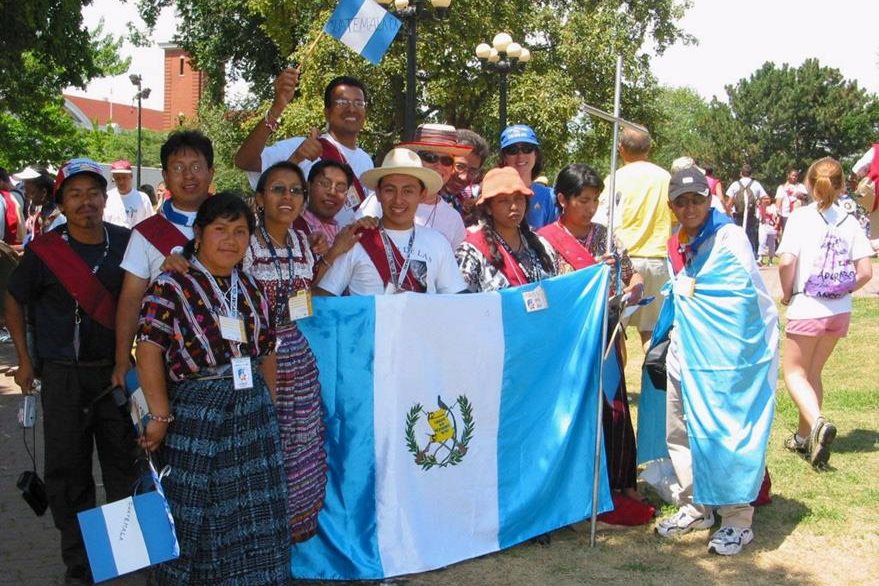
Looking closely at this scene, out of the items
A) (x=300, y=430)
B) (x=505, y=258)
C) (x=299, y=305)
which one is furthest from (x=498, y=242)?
(x=300, y=430)

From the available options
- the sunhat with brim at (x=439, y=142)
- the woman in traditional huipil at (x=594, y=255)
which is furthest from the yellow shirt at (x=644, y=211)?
the sunhat with brim at (x=439, y=142)

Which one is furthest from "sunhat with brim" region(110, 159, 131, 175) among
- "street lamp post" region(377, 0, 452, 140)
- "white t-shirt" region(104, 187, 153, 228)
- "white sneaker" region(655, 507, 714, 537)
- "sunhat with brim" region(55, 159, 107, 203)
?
"white sneaker" region(655, 507, 714, 537)

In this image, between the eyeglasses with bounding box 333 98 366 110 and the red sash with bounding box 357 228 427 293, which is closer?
the red sash with bounding box 357 228 427 293

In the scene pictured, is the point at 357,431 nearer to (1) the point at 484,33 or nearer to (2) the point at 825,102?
(1) the point at 484,33

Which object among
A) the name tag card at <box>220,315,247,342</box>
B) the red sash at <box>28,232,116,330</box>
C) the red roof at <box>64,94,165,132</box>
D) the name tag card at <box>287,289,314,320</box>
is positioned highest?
the red roof at <box>64,94,165,132</box>

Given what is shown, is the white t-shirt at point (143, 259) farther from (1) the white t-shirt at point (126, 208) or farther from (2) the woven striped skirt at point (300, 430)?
(1) the white t-shirt at point (126, 208)

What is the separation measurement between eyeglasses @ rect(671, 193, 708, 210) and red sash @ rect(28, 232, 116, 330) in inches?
115

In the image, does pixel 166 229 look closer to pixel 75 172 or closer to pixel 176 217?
pixel 176 217

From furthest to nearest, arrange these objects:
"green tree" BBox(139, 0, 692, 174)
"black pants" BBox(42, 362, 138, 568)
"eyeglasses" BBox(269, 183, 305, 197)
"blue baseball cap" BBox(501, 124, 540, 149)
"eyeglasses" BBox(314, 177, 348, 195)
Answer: "green tree" BBox(139, 0, 692, 174), "blue baseball cap" BBox(501, 124, 540, 149), "eyeglasses" BBox(314, 177, 348, 195), "black pants" BBox(42, 362, 138, 568), "eyeglasses" BBox(269, 183, 305, 197)

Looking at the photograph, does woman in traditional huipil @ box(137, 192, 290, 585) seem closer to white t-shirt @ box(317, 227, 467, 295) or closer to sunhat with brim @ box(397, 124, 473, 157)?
white t-shirt @ box(317, 227, 467, 295)

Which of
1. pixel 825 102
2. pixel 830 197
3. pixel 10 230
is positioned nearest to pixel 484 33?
pixel 10 230

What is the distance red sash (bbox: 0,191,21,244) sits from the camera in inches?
435

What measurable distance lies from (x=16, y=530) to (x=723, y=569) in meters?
3.80

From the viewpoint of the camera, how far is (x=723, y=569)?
182 inches
